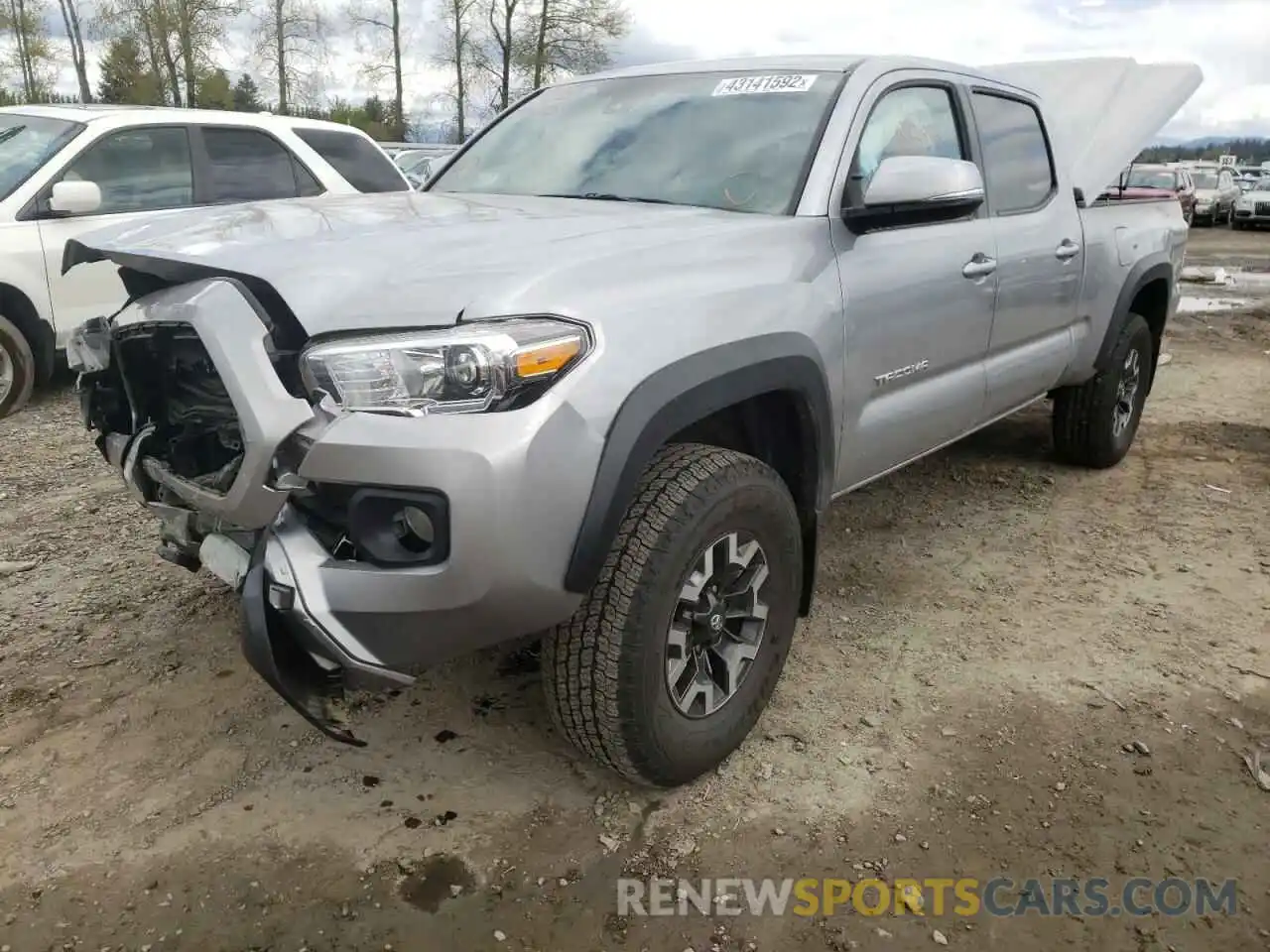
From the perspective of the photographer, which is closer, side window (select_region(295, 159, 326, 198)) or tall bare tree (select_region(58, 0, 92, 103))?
side window (select_region(295, 159, 326, 198))

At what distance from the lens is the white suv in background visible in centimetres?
572

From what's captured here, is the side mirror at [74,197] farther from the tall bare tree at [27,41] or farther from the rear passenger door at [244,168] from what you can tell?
the tall bare tree at [27,41]

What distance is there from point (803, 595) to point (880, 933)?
0.96 m

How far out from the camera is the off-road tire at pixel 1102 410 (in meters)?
4.95

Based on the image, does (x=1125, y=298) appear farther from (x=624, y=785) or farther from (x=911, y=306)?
(x=624, y=785)

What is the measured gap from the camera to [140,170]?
619cm

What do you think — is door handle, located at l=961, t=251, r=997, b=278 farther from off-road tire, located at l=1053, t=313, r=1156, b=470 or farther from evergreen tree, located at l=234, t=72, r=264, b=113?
evergreen tree, located at l=234, t=72, r=264, b=113

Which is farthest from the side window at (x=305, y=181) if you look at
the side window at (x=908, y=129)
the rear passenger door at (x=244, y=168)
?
the side window at (x=908, y=129)

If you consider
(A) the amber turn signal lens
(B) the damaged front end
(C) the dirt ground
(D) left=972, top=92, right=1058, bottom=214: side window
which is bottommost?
(C) the dirt ground

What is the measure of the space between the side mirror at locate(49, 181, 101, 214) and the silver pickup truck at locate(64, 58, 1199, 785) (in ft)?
10.1

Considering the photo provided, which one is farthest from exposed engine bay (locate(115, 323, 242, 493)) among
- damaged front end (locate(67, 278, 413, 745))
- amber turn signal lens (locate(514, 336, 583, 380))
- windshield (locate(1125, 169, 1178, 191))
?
→ windshield (locate(1125, 169, 1178, 191))

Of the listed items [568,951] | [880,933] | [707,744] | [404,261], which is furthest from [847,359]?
[568,951]

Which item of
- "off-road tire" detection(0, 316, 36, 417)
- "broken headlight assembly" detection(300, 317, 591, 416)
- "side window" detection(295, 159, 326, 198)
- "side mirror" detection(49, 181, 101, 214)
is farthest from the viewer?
"side window" detection(295, 159, 326, 198)

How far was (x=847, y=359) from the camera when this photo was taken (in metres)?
2.92
